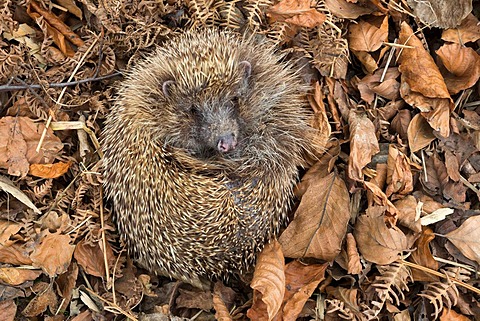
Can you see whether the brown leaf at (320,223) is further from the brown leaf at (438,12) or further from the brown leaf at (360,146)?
the brown leaf at (438,12)

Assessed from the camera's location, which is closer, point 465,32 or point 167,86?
point 167,86

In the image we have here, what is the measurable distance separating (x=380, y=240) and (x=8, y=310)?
7.78ft

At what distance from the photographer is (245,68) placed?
4.02m

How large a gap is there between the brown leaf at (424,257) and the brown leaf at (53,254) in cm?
222

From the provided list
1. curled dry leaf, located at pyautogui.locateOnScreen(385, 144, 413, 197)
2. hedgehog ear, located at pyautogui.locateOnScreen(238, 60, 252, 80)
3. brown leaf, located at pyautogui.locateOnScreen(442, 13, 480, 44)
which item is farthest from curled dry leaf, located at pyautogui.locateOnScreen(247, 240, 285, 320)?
brown leaf, located at pyautogui.locateOnScreen(442, 13, 480, 44)

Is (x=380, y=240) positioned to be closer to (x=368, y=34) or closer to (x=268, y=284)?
(x=268, y=284)

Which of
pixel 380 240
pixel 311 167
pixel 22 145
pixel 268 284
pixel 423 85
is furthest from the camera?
pixel 311 167

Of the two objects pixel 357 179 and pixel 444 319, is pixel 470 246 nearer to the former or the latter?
pixel 444 319

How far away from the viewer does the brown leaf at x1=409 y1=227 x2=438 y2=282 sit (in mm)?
3957

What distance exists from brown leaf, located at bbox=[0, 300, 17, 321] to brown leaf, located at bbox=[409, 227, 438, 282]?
8.39 feet

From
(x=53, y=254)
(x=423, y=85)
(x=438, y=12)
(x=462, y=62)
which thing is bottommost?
(x=53, y=254)

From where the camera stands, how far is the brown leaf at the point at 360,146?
3994 millimetres

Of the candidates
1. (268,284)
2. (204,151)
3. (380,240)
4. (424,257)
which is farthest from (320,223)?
(204,151)

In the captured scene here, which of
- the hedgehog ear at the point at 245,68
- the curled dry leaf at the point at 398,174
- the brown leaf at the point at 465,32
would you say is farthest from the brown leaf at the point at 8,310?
the brown leaf at the point at 465,32
